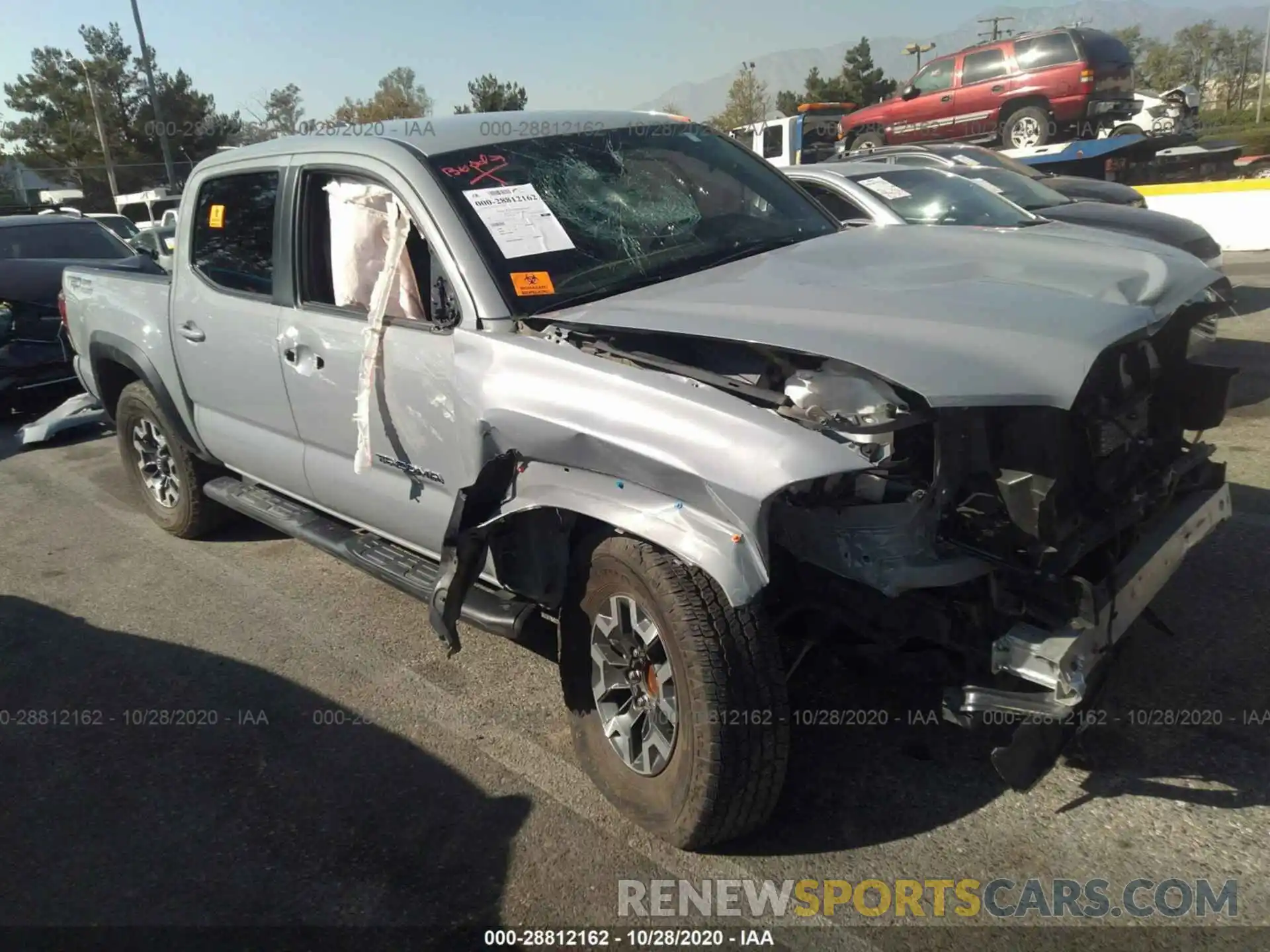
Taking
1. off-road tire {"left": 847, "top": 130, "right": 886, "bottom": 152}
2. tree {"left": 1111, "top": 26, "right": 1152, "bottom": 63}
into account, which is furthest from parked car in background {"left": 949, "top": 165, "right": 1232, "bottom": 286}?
tree {"left": 1111, "top": 26, "right": 1152, "bottom": 63}

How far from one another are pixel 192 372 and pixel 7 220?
679 cm

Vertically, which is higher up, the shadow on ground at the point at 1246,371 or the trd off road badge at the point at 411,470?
the trd off road badge at the point at 411,470

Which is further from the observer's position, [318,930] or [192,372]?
[192,372]

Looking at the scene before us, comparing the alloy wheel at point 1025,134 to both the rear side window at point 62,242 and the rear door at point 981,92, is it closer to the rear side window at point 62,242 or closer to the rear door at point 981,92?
the rear door at point 981,92

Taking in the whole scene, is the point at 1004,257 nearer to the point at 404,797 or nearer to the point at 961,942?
the point at 961,942

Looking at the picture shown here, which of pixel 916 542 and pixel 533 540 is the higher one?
pixel 916 542

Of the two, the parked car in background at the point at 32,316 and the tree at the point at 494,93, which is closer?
the parked car in background at the point at 32,316

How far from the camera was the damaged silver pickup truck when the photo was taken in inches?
98.7

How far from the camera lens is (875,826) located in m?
2.86

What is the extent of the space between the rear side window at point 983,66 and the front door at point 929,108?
34 cm

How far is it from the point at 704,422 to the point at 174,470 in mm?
3954

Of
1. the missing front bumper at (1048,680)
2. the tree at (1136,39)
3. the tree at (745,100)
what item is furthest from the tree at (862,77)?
the missing front bumper at (1048,680)

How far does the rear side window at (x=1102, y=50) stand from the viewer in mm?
15203

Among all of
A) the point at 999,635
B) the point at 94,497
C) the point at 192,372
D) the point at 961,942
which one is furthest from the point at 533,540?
the point at 94,497
